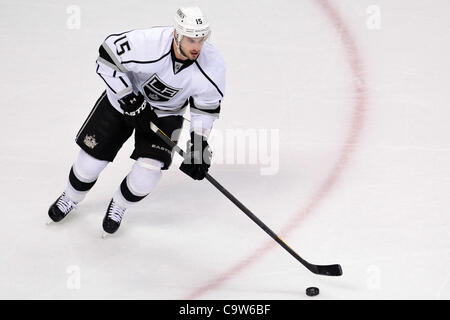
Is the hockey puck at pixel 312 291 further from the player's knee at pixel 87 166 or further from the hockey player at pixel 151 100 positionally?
the player's knee at pixel 87 166

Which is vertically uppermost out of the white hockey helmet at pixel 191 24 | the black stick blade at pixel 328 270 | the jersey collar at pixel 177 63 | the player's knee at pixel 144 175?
the white hockey helmet at pixel 191 24

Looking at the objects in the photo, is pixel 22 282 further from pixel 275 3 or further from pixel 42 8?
pixel 275 3

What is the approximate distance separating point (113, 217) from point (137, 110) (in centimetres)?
61

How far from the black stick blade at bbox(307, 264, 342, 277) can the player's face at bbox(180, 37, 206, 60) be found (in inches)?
41.3

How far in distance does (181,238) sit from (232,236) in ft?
0.80

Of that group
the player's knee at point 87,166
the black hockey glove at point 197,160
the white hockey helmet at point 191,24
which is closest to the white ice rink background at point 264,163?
the player's knee at point 87,166

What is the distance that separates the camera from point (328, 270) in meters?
3.71

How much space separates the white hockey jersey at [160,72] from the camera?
12.0ft

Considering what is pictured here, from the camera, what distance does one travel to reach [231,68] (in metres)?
5.32

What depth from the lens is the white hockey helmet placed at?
3.48 meters

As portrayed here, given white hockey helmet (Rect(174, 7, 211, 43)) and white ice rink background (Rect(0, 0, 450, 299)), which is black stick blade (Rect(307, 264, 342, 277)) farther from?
white hockey helmet (Rect(174, 7, 211, 43))

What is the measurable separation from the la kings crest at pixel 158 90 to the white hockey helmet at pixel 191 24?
0.29m

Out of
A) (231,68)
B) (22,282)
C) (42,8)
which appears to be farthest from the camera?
(42,8)

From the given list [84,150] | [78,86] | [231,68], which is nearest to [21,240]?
[84,150]
